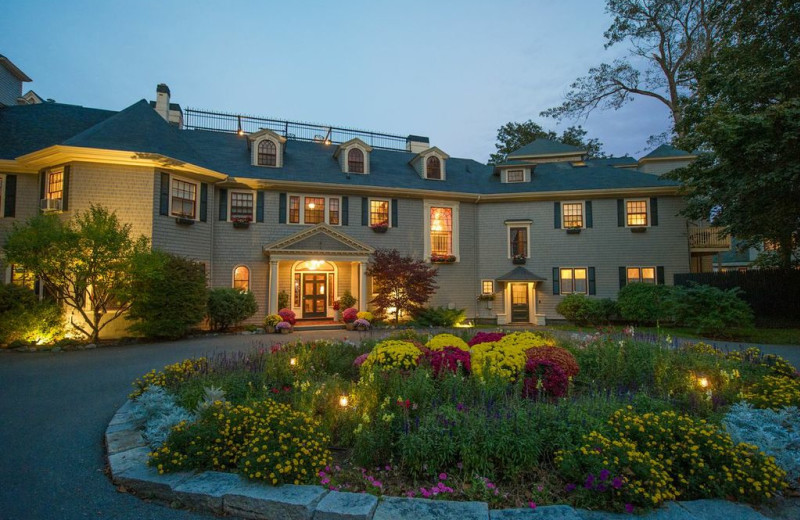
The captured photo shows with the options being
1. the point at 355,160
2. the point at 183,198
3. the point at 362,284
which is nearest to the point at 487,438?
the point at 362,284

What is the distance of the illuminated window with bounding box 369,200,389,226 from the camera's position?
699 inches

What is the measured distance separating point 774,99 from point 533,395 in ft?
49.6

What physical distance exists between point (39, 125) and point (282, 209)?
31.3ft

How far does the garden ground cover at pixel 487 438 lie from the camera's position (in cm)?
305

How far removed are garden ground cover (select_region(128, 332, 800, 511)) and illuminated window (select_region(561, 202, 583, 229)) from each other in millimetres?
13570

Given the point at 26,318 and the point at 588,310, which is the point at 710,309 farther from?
the point at 26,318

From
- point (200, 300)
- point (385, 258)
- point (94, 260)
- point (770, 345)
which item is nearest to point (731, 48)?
point (770, 345)

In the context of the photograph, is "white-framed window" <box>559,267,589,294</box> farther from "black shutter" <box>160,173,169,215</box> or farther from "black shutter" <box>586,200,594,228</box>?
"black shutter" <box>160,173,169,215</box>

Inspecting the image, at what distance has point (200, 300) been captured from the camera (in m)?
12.8

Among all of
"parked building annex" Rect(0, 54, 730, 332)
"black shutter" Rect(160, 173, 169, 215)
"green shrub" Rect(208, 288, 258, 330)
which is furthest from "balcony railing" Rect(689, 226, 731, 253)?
"black shutter" Rect(160, 173, 169, 215)

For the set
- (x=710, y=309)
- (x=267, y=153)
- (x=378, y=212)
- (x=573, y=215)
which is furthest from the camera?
(x=573, y=215)

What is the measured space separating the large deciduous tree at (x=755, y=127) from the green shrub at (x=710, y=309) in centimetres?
288

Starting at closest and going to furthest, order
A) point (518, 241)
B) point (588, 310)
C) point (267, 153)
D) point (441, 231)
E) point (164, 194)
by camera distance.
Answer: point (164, 194) → point (588, 310) → point (267, 153) → point (441, 231) → point (518, 241)

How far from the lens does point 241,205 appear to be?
53.1 ft
